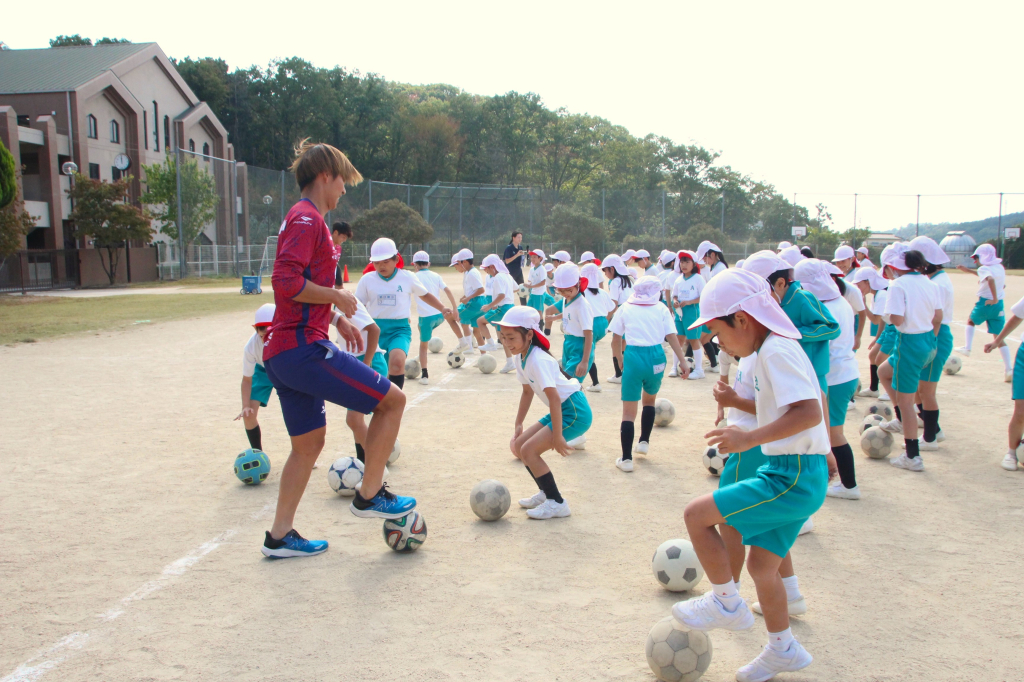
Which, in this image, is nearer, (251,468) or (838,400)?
(838,400)

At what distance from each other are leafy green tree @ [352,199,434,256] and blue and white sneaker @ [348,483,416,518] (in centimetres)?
4086

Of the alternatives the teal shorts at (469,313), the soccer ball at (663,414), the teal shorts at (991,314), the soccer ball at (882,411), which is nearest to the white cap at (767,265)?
the soccer ball at (663,414)

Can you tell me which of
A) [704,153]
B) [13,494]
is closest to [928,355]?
[13,494]

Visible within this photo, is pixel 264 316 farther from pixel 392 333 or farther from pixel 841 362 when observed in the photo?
pixel 841 362

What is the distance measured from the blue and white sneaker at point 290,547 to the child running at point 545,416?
1577 mm

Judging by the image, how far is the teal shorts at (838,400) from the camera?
19.1ft

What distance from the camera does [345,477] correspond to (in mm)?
5859

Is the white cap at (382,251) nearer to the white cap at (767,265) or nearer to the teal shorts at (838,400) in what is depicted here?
the white cap at (767,265)

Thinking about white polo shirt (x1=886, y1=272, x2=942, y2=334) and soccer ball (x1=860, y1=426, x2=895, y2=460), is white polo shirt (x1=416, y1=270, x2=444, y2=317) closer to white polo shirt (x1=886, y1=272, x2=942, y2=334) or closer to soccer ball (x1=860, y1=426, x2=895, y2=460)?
soccer ball (x1=860, y1=426, x2=895, y2=460)

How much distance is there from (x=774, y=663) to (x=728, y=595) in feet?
1.08

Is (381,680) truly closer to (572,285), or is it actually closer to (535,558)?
(535,558)

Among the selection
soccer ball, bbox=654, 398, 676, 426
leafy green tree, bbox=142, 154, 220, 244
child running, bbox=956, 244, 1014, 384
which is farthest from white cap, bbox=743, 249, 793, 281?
leafy green tree, bbox=142, 154, 220, 244

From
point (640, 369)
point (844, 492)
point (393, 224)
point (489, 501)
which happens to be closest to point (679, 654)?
point (489, 501)

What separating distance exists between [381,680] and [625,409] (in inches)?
157
